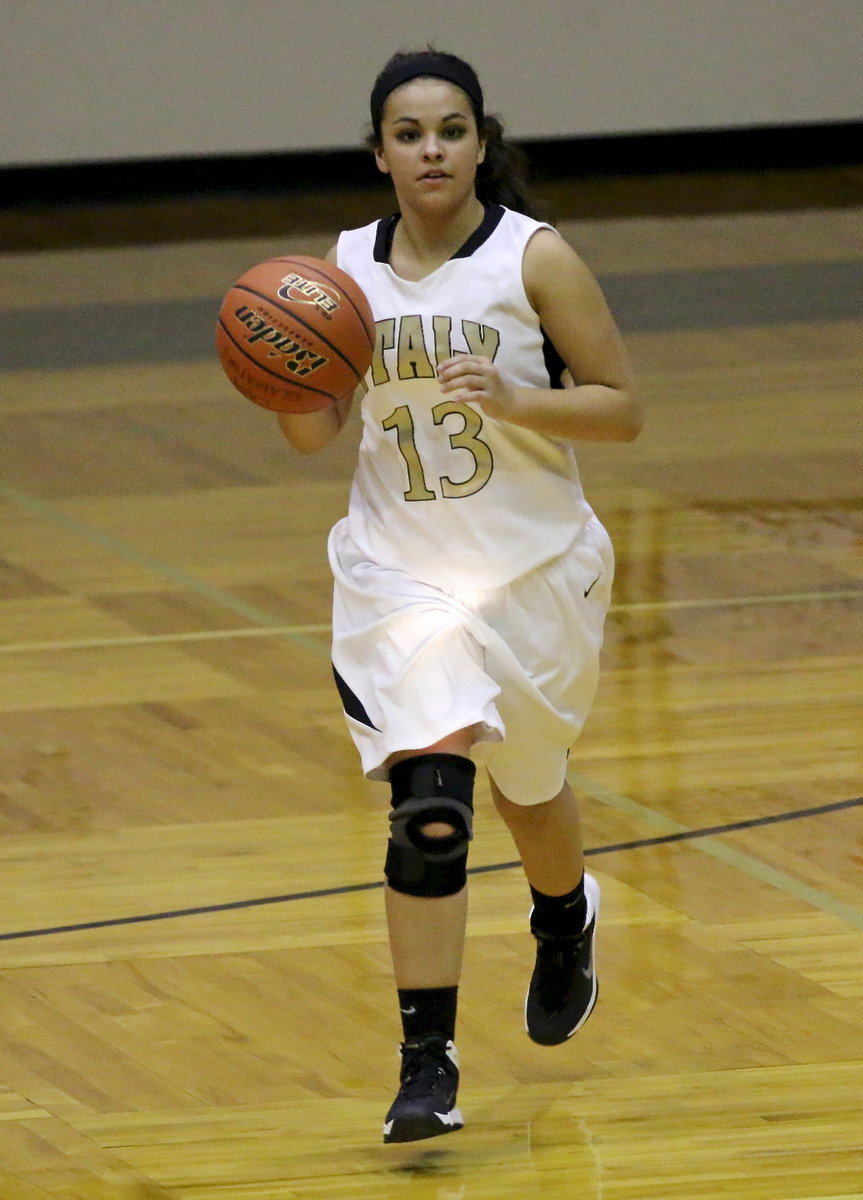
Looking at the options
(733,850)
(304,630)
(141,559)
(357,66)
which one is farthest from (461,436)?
(357,66)

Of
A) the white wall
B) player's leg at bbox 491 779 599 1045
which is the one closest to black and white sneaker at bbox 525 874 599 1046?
player's leg at bbox 491 779 599 1045

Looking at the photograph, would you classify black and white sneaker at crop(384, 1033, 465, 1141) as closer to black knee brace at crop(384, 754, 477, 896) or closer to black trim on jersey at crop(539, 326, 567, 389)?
black knee brace at crop(384, 754, 477, 896)

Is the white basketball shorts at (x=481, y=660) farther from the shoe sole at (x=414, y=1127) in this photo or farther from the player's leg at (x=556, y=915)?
the shoe sole at (x=414, y=1127)

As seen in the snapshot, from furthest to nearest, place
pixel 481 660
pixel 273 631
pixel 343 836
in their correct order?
pixel 273 631, pixel 343 836, pixel 481 660

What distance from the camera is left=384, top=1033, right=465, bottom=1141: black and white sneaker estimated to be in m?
2.69

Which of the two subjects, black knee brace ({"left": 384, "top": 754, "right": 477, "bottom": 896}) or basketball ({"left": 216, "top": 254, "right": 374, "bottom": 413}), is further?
basketball ({"left": 216, "top": 254, "right": 374, "bottom": 413})

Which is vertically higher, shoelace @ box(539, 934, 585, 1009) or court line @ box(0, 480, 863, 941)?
shoelace @ box(539, 934, 585, 1009)

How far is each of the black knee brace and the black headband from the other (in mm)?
912

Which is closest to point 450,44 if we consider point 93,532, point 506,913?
point 93,532

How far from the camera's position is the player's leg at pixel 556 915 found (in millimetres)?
3088

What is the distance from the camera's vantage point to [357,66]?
11781 millimetres

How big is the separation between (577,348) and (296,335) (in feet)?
1.26

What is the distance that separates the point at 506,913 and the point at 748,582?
7.16 ft

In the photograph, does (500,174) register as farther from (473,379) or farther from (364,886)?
(364,886)
